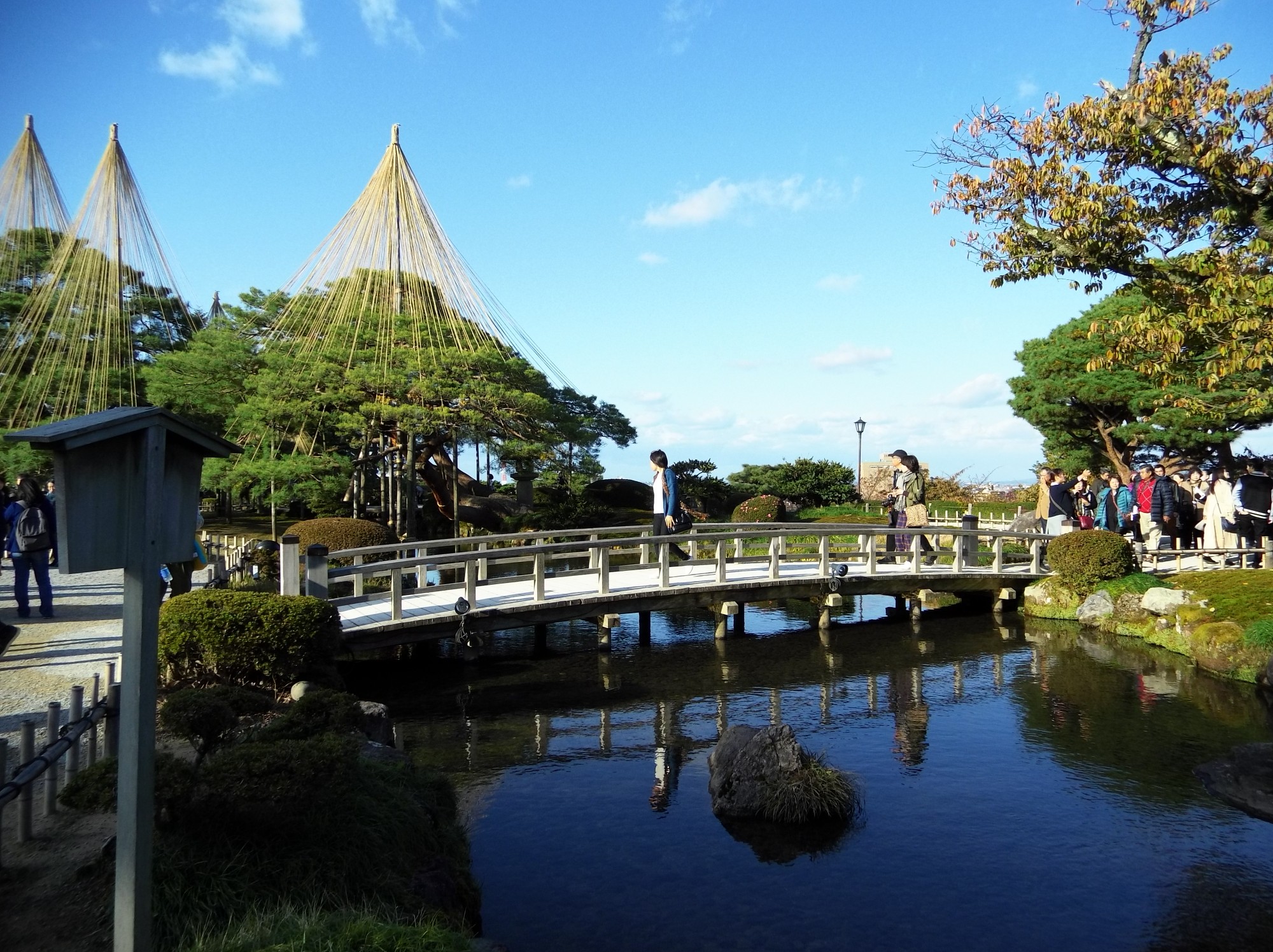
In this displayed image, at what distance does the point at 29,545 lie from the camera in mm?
12656

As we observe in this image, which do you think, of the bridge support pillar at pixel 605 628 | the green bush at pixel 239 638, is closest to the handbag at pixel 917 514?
the bridge support pillar at pixel 605 628

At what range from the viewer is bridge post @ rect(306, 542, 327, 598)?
12.1 metres

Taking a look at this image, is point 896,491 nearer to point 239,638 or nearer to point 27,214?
point 239,638

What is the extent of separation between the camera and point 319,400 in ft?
80.6

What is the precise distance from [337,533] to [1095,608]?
1397 centimetres

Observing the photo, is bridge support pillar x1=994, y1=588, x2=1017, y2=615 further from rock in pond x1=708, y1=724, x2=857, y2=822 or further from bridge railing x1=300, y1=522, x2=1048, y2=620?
rock in pond x1=708, y1=724, x2=857, y2=822

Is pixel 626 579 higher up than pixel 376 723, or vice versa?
pixel 626 579

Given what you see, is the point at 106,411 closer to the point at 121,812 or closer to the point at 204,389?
the point at 121,812

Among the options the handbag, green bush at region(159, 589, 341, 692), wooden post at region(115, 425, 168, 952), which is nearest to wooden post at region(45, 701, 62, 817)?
wooden post at region(115, 425, 168, 952)

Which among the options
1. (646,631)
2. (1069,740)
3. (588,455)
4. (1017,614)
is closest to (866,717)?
(1069,740)

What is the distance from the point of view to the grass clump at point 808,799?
827 cm

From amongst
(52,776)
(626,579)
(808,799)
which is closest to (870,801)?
(808,799)

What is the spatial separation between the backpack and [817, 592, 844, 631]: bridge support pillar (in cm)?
1233

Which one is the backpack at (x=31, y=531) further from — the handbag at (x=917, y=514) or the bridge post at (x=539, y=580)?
the handbag at (x=917, y=514)
